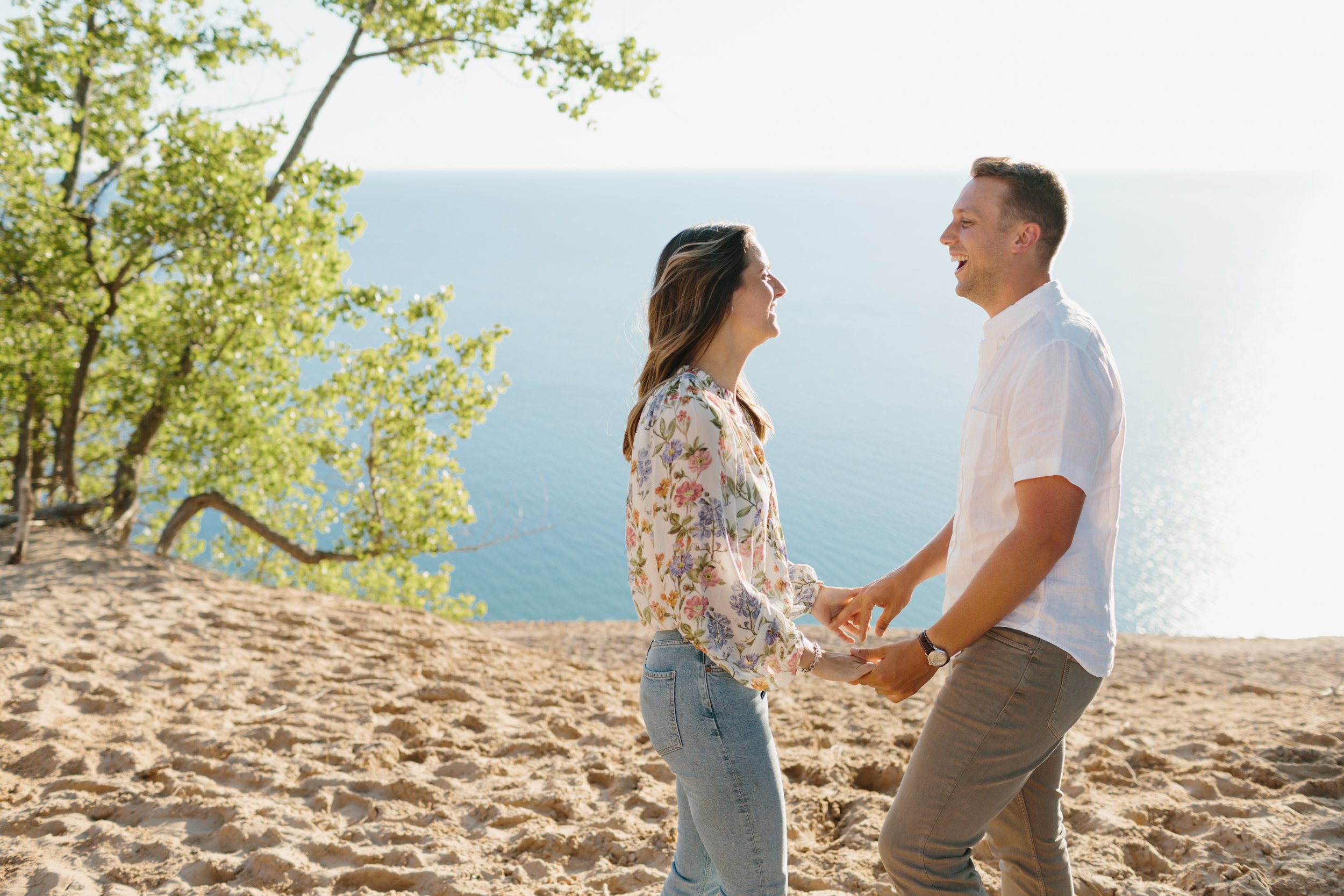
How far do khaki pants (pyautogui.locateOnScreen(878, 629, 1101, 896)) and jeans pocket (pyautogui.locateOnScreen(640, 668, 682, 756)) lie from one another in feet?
1.98

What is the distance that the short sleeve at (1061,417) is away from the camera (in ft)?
6.92

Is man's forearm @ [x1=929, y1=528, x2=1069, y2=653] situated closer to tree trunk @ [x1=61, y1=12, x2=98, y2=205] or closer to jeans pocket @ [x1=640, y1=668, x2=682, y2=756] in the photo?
jeans pocket @ [x1=640, y1=668, x2=682, y2=756]

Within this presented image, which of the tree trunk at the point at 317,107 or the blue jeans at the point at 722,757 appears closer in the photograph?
the blue jeans at the point at 722,757

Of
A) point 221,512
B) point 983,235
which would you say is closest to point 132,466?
point 221,512

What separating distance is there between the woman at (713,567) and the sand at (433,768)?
62.0 inches

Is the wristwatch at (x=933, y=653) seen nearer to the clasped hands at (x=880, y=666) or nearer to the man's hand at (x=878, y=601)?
the clasped hands at (x=880, y=666)

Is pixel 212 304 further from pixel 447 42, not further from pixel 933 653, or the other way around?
pixel 933 653

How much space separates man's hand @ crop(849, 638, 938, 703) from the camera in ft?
7.62

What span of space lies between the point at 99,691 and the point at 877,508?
26840 mm

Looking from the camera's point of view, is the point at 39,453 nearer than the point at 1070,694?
No

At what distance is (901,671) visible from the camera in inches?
91.6

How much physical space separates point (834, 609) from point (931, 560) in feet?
Result: 1.20

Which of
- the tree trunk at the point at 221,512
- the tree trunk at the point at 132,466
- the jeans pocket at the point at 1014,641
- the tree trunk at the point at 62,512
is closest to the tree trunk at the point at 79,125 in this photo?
the tree trunk at the point at 132,466

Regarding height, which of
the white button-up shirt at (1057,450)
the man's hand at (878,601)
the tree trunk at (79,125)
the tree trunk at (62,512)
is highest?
the tree trunk at (79,125)
